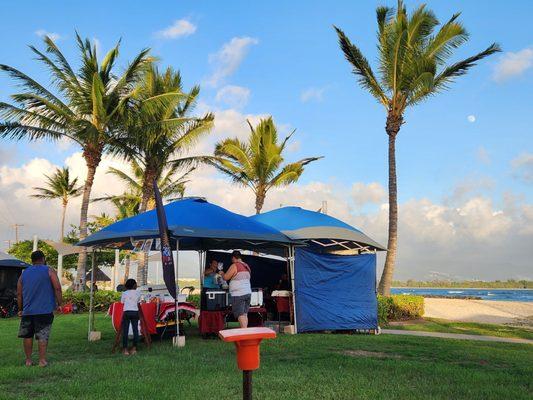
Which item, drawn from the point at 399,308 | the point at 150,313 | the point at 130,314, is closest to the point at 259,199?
the point at 399,308

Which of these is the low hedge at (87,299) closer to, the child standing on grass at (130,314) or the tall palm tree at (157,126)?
the tall palm tree at (157,126)

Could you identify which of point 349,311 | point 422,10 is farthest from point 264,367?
point 422,10

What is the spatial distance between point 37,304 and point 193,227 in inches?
162

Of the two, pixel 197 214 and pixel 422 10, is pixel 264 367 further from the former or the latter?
pixel 422 10

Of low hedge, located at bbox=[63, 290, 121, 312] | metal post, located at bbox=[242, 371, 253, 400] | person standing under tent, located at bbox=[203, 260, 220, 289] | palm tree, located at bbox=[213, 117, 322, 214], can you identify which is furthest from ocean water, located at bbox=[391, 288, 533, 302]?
metal post, located at bbox=[242, 371, 253, 400]

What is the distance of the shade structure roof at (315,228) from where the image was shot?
48.5 ft

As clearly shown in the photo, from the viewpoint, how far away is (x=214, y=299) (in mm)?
12578

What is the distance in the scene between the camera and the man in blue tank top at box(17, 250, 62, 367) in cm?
805

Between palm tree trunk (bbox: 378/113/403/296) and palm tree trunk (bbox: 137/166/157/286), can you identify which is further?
palm tree trunk (bbox: 137/166/157/286)

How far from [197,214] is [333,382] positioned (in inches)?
252

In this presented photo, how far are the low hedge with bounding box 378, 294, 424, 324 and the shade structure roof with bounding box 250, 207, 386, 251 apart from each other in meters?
2.67

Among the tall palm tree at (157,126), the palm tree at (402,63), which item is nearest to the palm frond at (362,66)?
the palm tree at (402,63)

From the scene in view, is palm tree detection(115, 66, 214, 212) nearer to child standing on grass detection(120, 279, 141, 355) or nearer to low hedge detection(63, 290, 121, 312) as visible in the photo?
low hedge detection(63, 290, 121, 312)

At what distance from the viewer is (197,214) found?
1235cm
